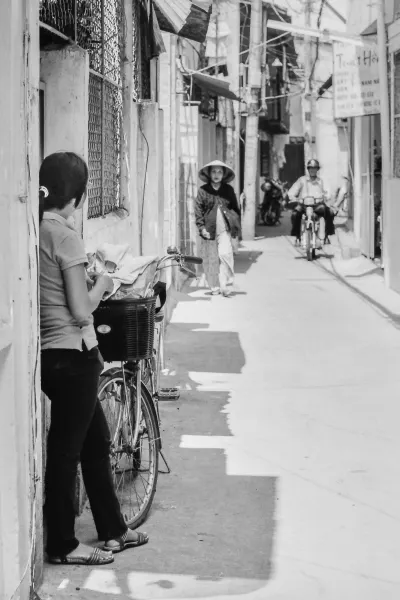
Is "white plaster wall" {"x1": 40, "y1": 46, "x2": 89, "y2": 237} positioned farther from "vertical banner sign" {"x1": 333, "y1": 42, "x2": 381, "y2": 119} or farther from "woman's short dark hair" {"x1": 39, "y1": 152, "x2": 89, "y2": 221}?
"vertical banner sign" {"x1": 333, "y1": 42, "x2": 381, "y2": 119}

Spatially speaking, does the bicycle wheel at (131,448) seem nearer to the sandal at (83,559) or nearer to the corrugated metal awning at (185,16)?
the sandal at (83,559)

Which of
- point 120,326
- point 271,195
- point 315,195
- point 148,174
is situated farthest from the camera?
point 271,195

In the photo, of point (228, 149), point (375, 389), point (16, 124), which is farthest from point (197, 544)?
point (228, 149)

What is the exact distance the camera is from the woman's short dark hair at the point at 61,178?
4645 mm

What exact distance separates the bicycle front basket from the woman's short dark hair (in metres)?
0.62

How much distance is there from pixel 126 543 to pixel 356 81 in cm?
1355

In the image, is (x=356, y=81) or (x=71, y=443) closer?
(x=71, y=443)

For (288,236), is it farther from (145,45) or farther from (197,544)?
(197,544)

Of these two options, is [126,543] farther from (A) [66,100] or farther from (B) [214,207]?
(B) [214,207]

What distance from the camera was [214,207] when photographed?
14.6 metres

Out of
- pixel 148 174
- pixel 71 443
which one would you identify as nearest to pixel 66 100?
pixel 71 443

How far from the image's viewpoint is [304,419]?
784 cm

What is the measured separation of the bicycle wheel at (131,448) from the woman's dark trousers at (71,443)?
43 centimetres

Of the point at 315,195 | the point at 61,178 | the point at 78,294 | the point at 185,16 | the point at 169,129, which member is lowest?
the point at 78,294
